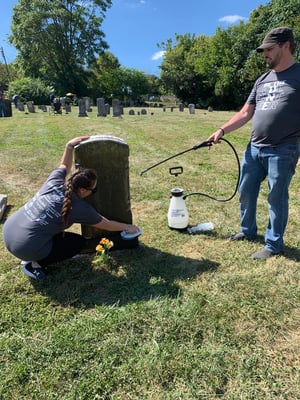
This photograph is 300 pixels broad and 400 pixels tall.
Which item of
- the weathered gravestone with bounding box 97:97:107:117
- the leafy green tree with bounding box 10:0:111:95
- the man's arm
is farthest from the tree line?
the man's arm

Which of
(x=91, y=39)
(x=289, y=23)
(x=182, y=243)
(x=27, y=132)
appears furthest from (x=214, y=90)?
(x=182, y=243)

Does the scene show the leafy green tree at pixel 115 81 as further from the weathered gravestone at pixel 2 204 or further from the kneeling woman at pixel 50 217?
the kneeling woman at pixel 50 217

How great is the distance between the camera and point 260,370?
169 centimetres

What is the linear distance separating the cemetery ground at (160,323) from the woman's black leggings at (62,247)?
164 millimetres

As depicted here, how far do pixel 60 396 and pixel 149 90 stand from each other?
52.7m

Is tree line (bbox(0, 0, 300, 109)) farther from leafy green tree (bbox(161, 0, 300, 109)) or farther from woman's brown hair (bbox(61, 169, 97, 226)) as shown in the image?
woman's brown hair (bbox(61, 169, 97, 226))

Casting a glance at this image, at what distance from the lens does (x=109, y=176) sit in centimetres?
289

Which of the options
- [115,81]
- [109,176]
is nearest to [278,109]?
[109,176]

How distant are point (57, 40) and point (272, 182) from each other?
127ft

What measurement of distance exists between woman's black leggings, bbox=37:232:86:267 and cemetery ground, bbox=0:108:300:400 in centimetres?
16

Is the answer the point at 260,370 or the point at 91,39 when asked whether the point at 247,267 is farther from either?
the point at 91,39

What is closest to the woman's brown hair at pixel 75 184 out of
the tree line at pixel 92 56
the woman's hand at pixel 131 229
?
the woman's hand at pixel 131 229

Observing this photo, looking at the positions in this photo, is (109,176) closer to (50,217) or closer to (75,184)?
(75,184)

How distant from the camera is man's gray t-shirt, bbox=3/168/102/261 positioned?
230 cm
